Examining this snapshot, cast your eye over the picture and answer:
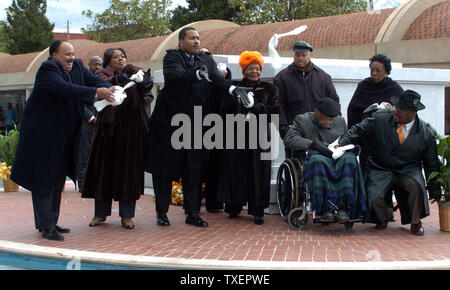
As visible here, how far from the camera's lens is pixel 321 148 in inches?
232

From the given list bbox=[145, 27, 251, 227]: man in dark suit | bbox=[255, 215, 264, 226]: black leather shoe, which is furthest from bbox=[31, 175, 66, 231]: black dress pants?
bbox=[255, 215, 264, 226]: black leather shoe

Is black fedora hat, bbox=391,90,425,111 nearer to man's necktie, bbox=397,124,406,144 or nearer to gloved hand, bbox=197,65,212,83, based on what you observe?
man's necktie, bbox=397,124,406,144

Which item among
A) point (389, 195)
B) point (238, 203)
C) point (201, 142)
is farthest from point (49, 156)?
point (389, 195)

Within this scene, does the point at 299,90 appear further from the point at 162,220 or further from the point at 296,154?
the point at 162,220

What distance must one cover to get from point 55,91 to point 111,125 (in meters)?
0.78

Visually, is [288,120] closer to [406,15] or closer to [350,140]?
[350,140]

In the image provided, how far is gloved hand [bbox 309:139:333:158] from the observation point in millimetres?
5867

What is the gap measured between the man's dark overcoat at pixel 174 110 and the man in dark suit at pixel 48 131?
2.64 ft

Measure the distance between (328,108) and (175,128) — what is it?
5.31 feet

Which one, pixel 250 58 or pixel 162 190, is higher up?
pixel 250 58

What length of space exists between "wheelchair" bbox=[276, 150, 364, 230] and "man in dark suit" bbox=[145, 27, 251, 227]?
0.93 m

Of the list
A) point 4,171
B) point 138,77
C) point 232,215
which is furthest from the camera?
point 4,171

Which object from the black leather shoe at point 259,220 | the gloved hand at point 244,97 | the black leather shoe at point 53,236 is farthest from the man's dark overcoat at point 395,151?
the black leather shoe at point 53,236

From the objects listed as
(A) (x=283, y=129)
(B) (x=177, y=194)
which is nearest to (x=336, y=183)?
(A) (x=283, y=129)
